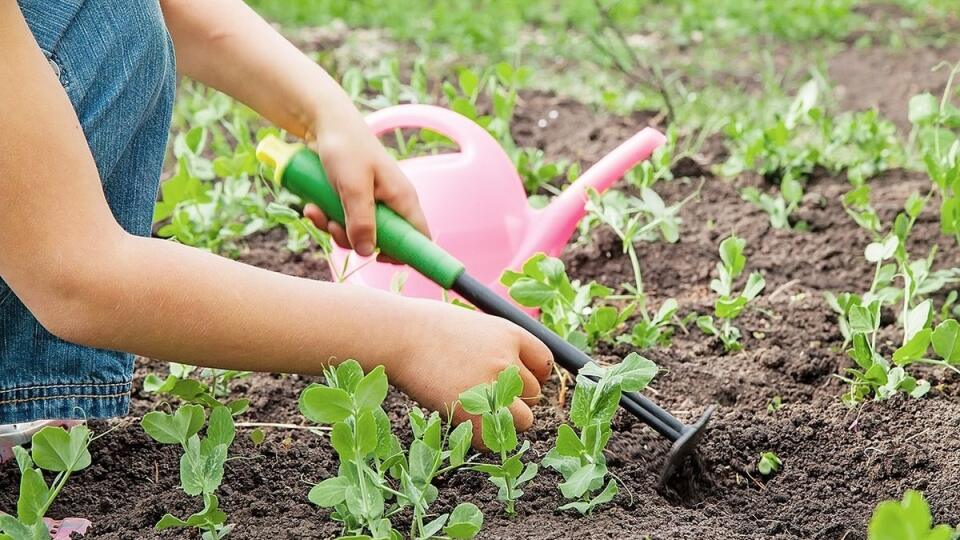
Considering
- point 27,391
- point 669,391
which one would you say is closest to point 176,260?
point 27,391

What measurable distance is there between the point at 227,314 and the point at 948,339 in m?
0.83

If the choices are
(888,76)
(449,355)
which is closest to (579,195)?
(449,355)

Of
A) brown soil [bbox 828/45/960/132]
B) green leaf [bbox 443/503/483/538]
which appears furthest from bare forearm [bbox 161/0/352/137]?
brown soil [bbox 828/45/960/132]

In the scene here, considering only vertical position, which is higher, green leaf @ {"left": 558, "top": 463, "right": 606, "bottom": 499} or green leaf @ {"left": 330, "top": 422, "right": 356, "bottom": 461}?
green leaf @ {"left": 330, "top": 422, "right": 356, "bottom": 461}

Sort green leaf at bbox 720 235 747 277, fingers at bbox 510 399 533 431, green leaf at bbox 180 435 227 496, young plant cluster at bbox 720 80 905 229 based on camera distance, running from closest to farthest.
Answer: green leaf at bbox 180 435 227 496 → fingers at bbox 510 399 533 431 → green leaf at bbox 720 235 747 277 → young plant cluster at bbox 720 80 905 229

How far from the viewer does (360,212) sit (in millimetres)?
1622

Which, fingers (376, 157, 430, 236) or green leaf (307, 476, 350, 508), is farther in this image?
fingers (376, 157, 430, 236)

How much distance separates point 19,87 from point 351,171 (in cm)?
57

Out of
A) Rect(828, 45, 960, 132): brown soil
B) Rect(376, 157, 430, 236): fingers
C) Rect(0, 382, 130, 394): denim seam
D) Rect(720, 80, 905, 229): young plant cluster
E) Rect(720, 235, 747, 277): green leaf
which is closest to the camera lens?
Rect(0, 382, 130, 394): denim seam

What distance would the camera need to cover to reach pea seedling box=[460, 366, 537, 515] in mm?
1216

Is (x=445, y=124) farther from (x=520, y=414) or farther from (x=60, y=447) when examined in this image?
(x=60, y=447)

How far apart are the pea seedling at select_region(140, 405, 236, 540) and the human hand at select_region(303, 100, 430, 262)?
404mm

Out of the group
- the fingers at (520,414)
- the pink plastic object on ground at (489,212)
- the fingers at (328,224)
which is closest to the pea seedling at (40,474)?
the fingers at (520,414)

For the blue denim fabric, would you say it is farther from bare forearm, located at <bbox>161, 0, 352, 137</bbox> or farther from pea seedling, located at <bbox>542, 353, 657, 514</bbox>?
pea seedling, located at <bbox>542, 353, 657, 514</bbox>
